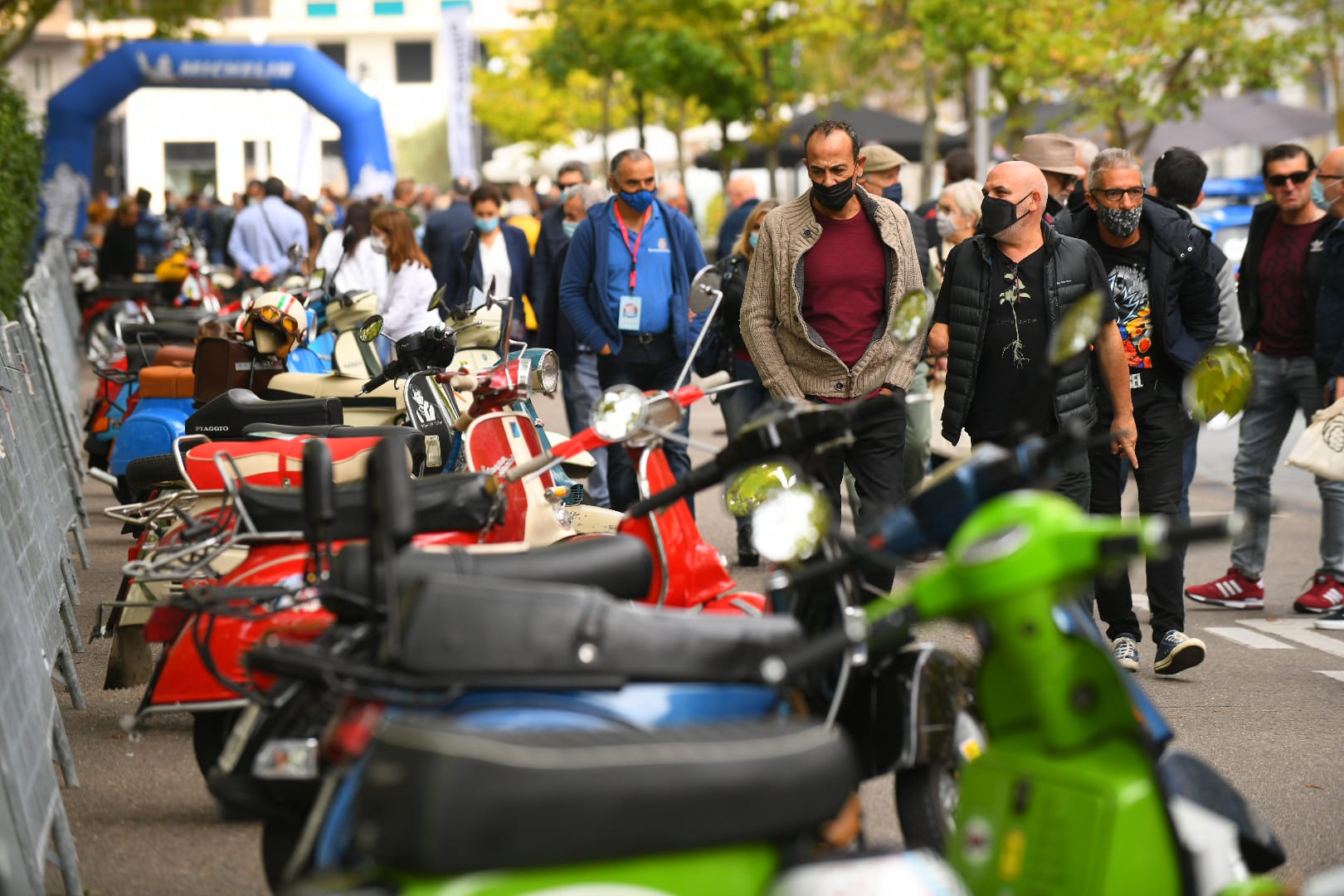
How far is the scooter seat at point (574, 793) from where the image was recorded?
9.19 ft

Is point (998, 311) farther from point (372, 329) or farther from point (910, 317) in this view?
point (372, 329)

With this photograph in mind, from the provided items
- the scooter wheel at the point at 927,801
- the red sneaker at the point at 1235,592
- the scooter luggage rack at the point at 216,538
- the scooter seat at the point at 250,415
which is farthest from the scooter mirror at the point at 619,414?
the red sneaker at the point at 1235,592

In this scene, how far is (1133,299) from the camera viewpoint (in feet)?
23.9

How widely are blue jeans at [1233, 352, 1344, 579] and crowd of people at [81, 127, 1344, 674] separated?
0.04 ft

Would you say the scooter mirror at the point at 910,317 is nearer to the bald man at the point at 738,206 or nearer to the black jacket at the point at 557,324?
the black jacket at the point at 557,324

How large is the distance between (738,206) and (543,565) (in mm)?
10861

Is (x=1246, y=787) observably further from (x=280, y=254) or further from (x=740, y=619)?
(x=280, y=254)

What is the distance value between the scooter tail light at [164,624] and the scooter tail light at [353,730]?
2253mm

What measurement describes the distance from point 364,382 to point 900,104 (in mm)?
45354

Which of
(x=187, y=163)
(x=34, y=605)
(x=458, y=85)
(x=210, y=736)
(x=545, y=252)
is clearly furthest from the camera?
(x=187, y=163)

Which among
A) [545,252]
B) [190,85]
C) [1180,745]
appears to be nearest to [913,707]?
[1180,745]

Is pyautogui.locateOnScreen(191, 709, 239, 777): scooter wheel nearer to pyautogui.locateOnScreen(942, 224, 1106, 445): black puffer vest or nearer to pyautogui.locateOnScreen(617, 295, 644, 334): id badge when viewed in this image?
pyautogui.locateOnScreen(942, 224, 1106, 445): black puffer vest

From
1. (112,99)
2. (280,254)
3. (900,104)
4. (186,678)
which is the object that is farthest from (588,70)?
(186,678)

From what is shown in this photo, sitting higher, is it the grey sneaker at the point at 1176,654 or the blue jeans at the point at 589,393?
the blue jeans at the point at 589,393
